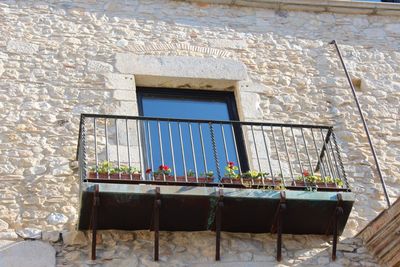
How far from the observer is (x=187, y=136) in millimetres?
8805

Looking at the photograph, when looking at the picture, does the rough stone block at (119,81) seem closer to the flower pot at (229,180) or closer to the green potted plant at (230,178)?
the green potted plant at (230,178)

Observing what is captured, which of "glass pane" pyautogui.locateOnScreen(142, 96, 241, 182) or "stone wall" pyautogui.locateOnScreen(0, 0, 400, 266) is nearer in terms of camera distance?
"stone wall" pyautogui.locateOnScreen(0, 0, 400, 266)

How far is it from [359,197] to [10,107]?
386cm

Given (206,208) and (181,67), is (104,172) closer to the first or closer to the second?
(206,208)

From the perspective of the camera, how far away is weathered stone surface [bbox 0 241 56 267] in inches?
273

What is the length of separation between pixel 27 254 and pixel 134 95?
2566 millimetres

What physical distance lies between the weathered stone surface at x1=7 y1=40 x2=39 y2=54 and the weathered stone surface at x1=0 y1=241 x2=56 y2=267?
2.82 m

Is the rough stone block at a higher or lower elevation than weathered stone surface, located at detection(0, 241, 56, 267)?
higher

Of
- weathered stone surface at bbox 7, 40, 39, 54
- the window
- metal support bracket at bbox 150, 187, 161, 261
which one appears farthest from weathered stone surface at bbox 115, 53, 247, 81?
metal support bracket at bbox 150, 187, 161, 261

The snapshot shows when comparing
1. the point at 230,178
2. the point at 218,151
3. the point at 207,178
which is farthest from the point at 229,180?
the point at 218,151

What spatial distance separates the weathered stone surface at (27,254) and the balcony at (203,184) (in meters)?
0.39

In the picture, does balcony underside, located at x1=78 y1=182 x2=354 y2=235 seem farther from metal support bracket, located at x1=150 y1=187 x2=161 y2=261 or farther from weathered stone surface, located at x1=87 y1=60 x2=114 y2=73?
weathered stone surface, located at x1=87 y1=60 x2=114 y2=73

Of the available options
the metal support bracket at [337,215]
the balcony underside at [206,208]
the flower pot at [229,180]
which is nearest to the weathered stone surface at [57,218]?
the balcony underside at [206,208]

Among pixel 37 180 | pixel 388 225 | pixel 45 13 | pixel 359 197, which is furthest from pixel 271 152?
pixel 45 13
